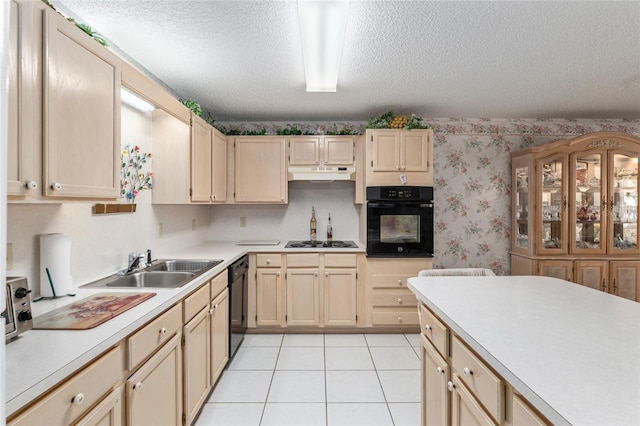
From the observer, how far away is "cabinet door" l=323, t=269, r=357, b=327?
321cm

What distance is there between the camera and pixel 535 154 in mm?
3303

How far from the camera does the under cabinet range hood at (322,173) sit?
3.31 metres

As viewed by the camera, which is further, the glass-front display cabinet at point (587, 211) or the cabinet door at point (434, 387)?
the glass-front display cabinet at point (587, 211)

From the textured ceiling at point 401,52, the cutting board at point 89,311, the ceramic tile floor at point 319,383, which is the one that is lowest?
the ceramic tile floor at point 319,383

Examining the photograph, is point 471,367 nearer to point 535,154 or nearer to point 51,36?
point 51,36

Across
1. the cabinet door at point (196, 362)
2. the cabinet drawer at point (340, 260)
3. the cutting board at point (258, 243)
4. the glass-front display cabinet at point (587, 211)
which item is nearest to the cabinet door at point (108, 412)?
the cabinet door at point (196, 362)

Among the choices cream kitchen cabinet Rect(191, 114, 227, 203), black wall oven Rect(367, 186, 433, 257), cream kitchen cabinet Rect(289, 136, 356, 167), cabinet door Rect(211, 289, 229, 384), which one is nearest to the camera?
cabinet door Rect(211, 289, 229, 384)

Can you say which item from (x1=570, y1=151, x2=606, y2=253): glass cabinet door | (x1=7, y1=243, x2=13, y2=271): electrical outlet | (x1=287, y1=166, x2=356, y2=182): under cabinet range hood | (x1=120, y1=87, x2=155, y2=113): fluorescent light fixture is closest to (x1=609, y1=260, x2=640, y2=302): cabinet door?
(x1=570, y1=151, x2=606, y2=253): glass cabinet door

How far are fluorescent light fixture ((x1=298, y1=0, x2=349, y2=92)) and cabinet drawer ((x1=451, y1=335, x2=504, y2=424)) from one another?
1581mm

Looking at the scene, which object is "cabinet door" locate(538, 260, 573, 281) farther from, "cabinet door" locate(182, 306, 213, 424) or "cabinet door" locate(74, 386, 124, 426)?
"cabinet door" locate(74, 386, 124, 426)

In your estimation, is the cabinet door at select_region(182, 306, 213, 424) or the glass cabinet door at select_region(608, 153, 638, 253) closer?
the cabinet door at select_region(182, 306, 213, 424)

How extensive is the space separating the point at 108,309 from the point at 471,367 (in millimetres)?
1427

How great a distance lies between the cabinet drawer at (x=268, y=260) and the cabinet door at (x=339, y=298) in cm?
51

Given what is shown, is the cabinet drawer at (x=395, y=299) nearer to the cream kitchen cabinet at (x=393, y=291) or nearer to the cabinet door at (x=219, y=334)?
the cream kitchen cabinet at (x=393, y=291)
